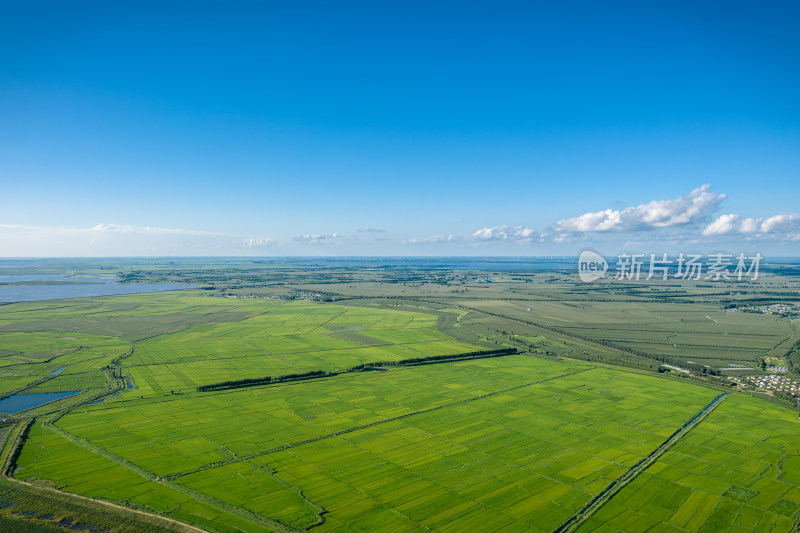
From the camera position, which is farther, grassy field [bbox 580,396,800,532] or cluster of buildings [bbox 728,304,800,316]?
cluster of buildings [bbox 728,304,800,316]

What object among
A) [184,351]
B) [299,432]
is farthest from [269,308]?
[299,432]

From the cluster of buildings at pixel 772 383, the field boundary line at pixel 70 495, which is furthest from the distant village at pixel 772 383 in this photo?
the field boundary line at pixel 70 495

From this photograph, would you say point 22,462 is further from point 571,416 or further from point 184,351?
point 571,416

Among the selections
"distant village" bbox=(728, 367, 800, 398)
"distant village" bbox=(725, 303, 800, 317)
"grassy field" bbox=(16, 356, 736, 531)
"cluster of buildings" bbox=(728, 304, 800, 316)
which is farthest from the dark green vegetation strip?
"cluster of buildings" bbox=(728, 304, 800, 316)

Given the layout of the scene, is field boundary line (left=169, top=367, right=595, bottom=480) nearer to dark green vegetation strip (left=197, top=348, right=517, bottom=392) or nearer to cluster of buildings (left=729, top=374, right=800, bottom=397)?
dark green vegetation strip (left=197, top=348, right=517, bottom=392)

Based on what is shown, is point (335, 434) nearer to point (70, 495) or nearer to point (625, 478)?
point (70, 495)
